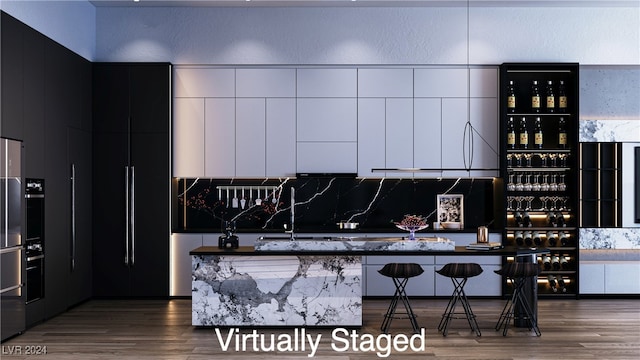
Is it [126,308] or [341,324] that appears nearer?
[341,324]

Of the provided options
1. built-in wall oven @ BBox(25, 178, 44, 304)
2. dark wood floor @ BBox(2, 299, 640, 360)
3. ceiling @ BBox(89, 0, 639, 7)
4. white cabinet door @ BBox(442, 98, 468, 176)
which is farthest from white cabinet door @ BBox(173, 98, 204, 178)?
white cabinet door @ BBox(442, 98, 468, 176)

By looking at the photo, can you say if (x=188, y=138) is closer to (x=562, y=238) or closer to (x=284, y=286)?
(x=284, y=286)

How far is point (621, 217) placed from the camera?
828cm

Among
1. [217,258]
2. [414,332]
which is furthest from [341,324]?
[217,258]

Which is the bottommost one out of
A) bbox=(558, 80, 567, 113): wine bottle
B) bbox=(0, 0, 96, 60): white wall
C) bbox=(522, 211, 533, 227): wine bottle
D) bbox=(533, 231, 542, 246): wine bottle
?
bbox=(533, 231, 542, 246): wine bottle

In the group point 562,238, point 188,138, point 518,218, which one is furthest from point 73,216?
point 562,238

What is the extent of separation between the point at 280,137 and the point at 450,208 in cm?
228

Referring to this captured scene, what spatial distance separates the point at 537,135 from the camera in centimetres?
810

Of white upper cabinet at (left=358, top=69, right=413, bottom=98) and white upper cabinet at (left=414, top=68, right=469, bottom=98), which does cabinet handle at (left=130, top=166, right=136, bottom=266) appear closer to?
white upper cabinet at (left=358, top=69, right=413, bottom=98)

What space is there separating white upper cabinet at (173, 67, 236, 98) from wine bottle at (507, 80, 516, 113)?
10.7ft

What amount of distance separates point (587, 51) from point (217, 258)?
4963 mm

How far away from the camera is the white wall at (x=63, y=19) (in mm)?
6348

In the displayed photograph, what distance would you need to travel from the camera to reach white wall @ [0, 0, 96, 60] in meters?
6.35

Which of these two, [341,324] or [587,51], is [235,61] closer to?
[341,324]
